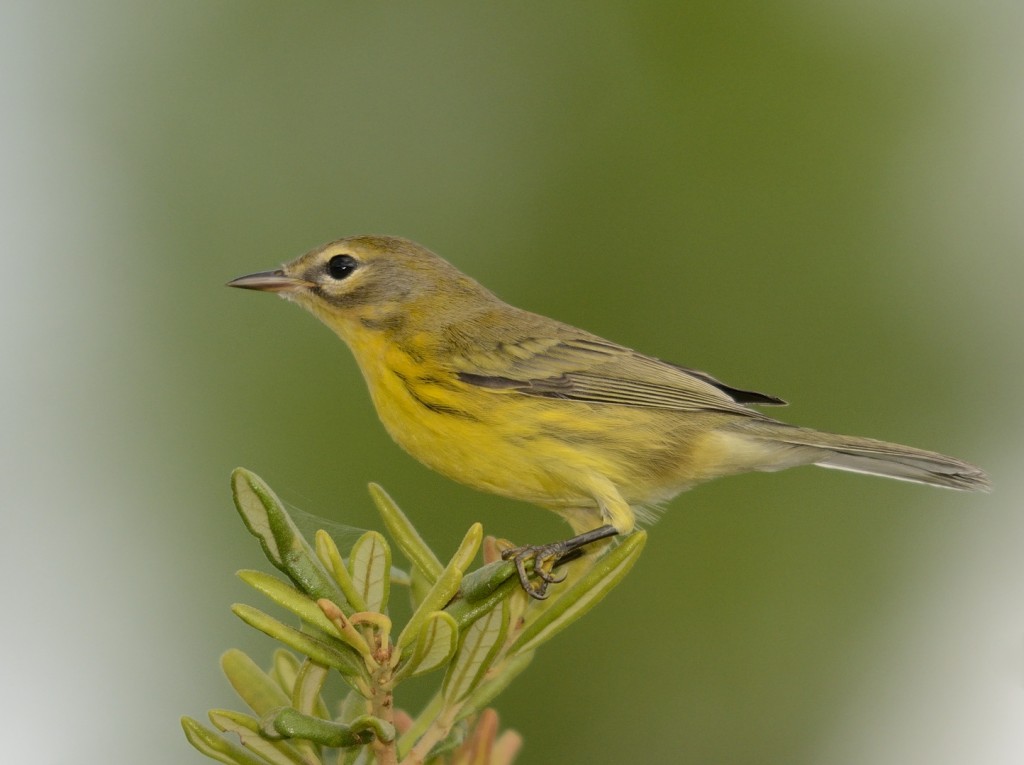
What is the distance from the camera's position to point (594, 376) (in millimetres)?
4520

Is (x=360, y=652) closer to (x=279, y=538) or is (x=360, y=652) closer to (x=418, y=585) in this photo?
(x=279, y=538)

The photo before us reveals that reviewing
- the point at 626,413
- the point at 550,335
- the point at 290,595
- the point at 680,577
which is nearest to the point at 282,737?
the point at 290,595

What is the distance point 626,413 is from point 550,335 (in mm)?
508

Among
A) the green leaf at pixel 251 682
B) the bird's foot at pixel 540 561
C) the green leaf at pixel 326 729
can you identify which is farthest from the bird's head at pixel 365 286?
the green leaf at pixel 326 729

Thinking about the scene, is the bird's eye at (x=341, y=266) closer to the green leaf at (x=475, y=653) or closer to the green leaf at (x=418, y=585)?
the green leaf at (x=418, y=585)

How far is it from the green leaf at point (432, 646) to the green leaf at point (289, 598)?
5.1 inches

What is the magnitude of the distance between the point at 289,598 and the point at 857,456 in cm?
288

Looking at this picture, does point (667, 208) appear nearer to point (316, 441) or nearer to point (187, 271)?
point (316, 441)

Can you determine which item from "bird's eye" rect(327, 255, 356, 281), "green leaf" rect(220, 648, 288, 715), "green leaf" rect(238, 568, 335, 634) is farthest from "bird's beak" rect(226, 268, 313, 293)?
"green leaf" rect(238, 568, 335, 634)

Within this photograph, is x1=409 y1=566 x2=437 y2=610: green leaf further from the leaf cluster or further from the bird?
the bird

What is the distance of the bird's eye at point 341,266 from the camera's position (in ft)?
15.2

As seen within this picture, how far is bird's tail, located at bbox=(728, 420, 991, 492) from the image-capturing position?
3.71m

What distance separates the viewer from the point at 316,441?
5.15 metres

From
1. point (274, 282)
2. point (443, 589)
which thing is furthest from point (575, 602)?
point (274, 282)
